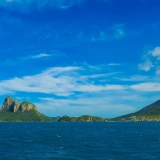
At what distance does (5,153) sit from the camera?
99938mm

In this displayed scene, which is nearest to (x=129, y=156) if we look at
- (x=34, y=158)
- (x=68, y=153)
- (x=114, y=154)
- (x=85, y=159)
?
(x=114, y=154)

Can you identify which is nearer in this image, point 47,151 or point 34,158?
point 34,158

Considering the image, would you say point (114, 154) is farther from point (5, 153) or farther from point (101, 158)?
point (5, 153)

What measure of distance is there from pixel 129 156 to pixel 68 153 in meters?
22.2

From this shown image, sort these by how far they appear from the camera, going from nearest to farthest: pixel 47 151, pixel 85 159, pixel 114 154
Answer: pixel 85 159 → pixel 114 154 → pixel 47 151

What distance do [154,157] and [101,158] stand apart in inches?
688

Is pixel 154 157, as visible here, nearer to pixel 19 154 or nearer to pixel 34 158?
pixel 34 158

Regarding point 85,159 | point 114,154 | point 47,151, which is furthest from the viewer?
point 47,151

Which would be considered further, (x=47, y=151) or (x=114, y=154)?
(x=47, y=151)

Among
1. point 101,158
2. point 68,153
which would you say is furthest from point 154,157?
point 68,153

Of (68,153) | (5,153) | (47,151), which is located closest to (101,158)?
(68,153)

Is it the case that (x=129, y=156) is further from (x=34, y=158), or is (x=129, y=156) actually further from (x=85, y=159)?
(x=34, y=158)

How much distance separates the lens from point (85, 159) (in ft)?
282

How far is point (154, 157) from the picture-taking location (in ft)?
292
